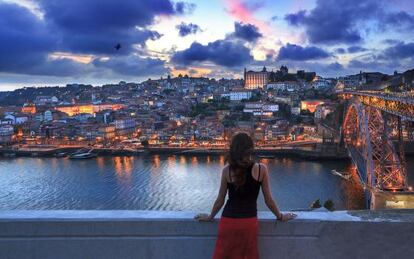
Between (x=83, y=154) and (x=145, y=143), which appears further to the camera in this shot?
(x=145, y=143)

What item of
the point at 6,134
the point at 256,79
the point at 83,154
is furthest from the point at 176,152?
the point at 256,79

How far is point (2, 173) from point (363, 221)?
1650cm

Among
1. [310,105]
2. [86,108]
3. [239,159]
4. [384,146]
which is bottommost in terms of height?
[384,146]

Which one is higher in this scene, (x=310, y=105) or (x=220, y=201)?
(x=220, y=201)

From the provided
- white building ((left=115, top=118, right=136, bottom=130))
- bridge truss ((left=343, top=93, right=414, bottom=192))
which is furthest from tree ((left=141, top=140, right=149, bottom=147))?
bridge truss ((left=343, top=93, right=414, bottom=192))

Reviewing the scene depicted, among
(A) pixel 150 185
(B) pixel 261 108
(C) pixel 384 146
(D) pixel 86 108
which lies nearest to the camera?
(C) pixel 384 146

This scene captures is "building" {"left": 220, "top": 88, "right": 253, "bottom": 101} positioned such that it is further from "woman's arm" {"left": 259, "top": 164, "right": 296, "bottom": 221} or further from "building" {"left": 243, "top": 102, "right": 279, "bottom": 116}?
"woman's arm" {"left": 259, "top": 164, "right": 296, "bottom": 221}

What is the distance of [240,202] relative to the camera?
0.94 m

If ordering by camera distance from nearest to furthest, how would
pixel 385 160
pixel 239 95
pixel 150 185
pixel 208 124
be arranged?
pixel 385 160 → pixel 150 185 → pixel 208 124 → pixel 239 95

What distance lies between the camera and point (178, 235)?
99cm

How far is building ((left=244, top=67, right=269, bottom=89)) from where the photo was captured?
49.2 metres

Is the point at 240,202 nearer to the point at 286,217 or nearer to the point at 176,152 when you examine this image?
the point at 286,217

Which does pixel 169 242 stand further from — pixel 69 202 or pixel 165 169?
pixel 165 169

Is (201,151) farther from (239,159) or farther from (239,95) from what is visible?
(239,95)
